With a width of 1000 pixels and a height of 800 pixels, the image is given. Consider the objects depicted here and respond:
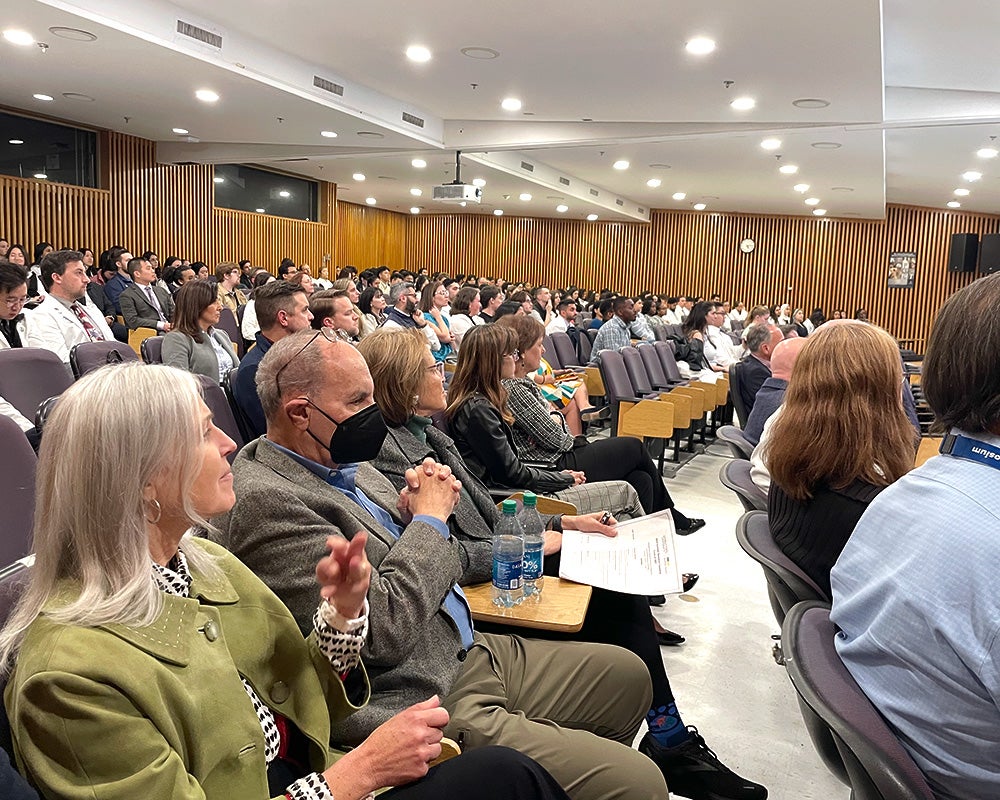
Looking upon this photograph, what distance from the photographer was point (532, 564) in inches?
89.1

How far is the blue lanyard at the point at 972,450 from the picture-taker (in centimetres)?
130

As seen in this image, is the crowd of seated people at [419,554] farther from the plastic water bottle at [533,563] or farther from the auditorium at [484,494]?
the plastic water bottle at [533,563]

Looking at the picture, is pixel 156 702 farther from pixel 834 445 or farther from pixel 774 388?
pixel 774 388

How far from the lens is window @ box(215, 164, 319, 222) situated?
1498cm

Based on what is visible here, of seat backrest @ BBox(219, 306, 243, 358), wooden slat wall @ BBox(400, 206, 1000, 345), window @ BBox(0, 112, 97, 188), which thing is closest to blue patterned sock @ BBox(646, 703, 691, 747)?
seat backrest @ BBox(219, 306, 243, 358)

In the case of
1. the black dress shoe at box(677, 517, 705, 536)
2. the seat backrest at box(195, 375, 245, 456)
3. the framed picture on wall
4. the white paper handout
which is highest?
the framed picture on wall

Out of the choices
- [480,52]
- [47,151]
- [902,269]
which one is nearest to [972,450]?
[480,52]

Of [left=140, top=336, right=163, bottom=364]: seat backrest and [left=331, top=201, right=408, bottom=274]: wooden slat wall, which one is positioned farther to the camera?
[left=331, top=201, right=408, bottom=274]: wooden slat wall

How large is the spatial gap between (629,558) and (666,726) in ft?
1.62

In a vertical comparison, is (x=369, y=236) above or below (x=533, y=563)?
above

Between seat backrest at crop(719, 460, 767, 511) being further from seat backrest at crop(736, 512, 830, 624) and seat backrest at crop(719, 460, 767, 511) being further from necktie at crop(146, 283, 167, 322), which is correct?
necktie at crop(146, 283, 167, 322)

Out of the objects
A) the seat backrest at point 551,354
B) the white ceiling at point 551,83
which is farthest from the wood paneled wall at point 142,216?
the seat backrest at point 551,354

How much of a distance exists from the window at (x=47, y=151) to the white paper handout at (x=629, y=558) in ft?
37.9

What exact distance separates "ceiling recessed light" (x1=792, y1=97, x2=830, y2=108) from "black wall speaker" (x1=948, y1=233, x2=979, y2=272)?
10227 millimetres
